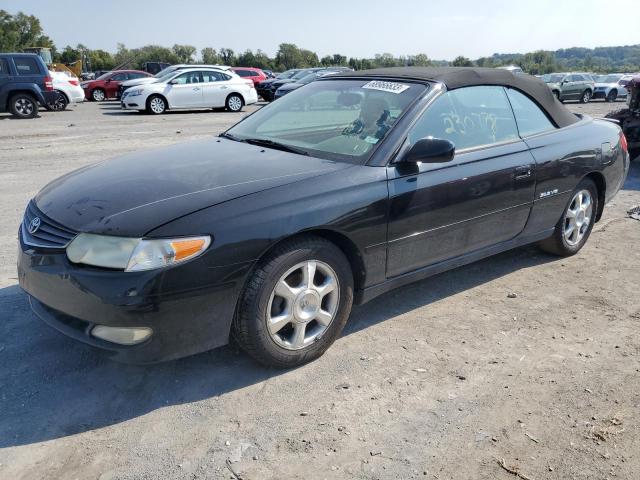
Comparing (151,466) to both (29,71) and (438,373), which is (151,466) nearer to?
(438,373)

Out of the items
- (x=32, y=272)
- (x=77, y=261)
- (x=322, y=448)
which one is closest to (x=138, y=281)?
(x=77, y=261)

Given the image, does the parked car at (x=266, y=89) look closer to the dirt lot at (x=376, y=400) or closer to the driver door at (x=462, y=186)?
the driver door at (x=462, y=186)

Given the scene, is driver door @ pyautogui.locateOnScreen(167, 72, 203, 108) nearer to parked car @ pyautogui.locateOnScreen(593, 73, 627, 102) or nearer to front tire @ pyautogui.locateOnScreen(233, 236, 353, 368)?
front tire @ pyautogui.locateOnScreen(233, 236, 353, 368)

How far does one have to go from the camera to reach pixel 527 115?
4383 mm

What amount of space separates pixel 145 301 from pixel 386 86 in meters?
2.29

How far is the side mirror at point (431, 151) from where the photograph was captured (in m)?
3.32

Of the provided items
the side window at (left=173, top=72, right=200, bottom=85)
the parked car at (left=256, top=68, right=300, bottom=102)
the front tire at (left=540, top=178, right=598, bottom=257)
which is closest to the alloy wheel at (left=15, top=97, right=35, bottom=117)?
the side window at (left=173, top=72, right=200, bottom=85)

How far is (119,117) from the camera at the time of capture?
17.4m

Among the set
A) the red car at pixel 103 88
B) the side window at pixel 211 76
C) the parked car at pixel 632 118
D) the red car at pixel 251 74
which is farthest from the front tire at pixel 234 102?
the parked car at pixel 632 118

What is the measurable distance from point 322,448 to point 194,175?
1.67 metres

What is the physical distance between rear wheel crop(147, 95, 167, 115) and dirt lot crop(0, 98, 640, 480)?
15.5 m

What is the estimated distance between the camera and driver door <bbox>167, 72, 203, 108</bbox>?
18953mm

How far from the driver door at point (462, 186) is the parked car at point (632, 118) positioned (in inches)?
229

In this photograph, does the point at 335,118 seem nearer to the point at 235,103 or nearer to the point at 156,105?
the point at 156,105
